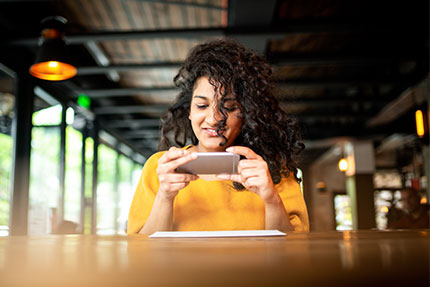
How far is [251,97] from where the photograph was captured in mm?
1644

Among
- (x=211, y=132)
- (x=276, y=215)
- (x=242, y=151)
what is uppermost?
(x=211, y=132)

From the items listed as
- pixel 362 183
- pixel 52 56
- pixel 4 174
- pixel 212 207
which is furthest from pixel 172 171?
pixel 362 183

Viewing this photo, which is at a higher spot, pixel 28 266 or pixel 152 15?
pixel 152 15

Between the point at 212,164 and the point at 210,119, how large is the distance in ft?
1.04

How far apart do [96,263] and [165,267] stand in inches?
2.8

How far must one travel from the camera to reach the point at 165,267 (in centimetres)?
33

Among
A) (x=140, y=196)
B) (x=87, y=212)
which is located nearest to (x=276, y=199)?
(x=140, y=196)

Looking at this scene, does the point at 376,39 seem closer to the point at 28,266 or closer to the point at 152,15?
the point at 152,15

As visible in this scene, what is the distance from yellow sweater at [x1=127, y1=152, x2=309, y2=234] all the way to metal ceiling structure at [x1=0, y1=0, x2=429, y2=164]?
2.40 ft

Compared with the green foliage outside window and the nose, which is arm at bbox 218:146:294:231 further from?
the green foliage outside window

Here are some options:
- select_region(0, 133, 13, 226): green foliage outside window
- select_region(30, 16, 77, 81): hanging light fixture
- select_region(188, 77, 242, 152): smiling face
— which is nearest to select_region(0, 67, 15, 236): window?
select_region(0, 133, 13, 226): green foliage outside window

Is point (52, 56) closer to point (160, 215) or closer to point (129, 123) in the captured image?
point (160, 215)

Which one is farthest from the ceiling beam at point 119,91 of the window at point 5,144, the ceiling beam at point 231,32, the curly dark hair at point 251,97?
the curly dark hair at point 251,97

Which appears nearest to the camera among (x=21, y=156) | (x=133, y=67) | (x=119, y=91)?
(x=21, y=156)
